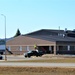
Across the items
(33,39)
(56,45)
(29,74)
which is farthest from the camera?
(33,39)

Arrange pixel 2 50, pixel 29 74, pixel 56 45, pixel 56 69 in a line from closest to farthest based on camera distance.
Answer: pixel 29 74
pixel 56 69
pixel 56 45
pixel 2 50

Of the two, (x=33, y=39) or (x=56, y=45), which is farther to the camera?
(x=33, y=39)

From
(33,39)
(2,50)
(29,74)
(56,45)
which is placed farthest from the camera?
(2,50)

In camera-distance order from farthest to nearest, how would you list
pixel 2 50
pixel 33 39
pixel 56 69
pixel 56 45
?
1. pixel 2 50
2. pixel 33 39
3. pixel 56 45
4. pixel 56 69

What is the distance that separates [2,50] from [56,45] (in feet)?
75.7

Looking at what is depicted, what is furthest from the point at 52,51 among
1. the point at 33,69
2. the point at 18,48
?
the point at 33,69

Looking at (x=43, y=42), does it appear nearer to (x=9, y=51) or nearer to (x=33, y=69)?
(x=9, y=51)

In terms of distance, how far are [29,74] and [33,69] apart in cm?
535

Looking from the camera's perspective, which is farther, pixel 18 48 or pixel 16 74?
pixel 18 48

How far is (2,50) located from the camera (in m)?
118

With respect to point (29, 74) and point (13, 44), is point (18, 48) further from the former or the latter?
point (29, 74)

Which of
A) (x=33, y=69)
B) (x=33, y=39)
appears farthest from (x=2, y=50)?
(x=33, y=69)

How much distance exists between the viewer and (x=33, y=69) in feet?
118

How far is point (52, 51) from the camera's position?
104688 mm
